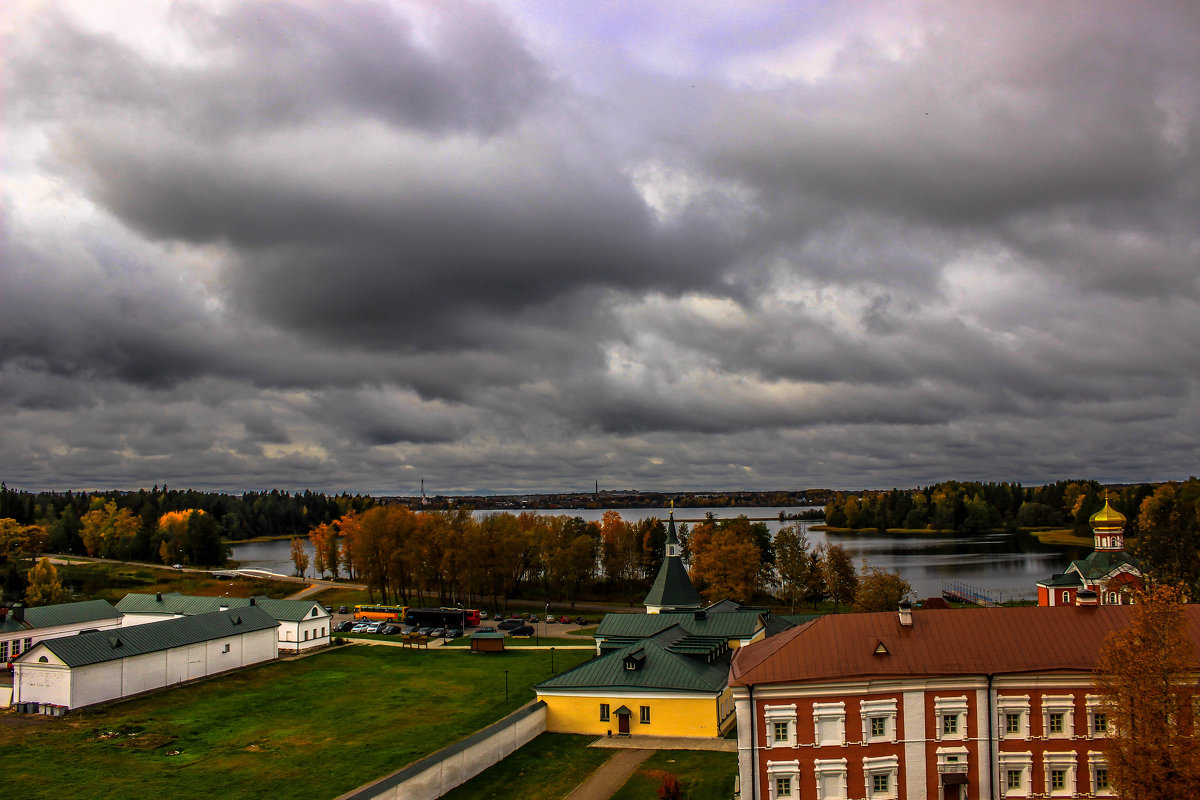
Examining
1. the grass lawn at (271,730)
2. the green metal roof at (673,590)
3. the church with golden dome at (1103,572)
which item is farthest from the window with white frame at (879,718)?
the church with golden dome at (1103,572)

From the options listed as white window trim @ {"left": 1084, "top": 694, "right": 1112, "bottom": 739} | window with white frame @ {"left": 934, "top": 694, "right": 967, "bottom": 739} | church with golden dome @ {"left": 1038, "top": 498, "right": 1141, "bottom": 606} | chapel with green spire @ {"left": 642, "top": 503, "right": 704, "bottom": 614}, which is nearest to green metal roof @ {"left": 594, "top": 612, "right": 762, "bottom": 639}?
chapel with green spire @ {"left": 642, "top": 503, "right": 704, "bottom": 614}

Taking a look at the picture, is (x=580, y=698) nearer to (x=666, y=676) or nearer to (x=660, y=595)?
(x=666, y=676)

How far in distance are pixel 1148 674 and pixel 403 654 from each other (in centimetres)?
5242

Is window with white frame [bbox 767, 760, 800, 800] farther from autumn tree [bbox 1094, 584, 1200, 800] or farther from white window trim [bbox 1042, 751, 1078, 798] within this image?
autumn tree [bbox 1094, 584, 1200, 800]

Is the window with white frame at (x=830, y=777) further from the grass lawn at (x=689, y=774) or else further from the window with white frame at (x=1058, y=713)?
the window with white frame at (x=1058, y=713)

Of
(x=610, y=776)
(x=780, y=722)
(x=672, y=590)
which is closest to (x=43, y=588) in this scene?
(x=672, y=590)

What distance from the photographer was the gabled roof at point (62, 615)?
62.2m

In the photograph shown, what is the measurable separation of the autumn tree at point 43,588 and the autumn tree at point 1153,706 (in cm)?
9407

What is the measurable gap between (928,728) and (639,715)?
14.6 metres

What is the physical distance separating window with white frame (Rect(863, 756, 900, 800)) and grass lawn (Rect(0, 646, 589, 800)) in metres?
20.1

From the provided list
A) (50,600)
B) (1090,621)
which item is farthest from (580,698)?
(50,600)

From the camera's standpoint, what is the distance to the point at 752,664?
32.3 metres

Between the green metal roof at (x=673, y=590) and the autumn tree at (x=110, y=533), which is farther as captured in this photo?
the autumn tree at (x=110, y=533)

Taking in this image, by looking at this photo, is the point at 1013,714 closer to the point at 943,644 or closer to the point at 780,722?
the point at 943,644
